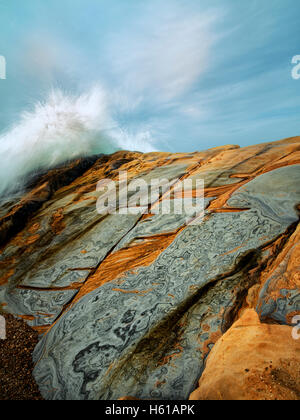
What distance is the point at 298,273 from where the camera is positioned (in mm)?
2738

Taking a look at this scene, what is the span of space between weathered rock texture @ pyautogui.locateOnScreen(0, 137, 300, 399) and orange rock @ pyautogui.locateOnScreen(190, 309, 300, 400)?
1.5 inches

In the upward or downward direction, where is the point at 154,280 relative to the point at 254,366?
upward

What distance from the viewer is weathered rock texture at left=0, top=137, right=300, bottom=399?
2.56 m

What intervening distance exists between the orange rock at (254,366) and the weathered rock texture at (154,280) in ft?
0.12

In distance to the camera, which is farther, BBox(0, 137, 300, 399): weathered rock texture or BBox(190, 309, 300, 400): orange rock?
BBox(0, 137, 300, 399): weathered rock texture

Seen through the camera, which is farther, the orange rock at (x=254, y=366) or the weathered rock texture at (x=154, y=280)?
the weathered rock texture at (x=154, y=280)

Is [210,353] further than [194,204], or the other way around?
[194,204]

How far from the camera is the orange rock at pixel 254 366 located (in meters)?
1.75

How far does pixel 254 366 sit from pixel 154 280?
1942 mm

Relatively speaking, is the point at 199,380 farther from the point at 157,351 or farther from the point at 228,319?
the point at 228,319

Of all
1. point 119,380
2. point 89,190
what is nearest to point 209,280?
point 119,380

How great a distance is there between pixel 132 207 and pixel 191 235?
7.48 feet

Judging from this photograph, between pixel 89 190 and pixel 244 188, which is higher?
pixel 89 190

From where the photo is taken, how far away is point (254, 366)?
6.31ft
